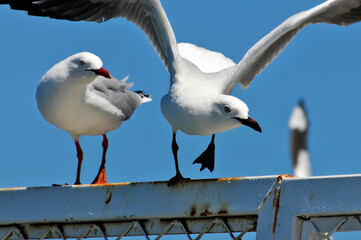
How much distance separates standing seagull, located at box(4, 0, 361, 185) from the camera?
4359mm

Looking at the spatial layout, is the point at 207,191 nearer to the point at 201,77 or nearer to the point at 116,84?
the point at 201,77

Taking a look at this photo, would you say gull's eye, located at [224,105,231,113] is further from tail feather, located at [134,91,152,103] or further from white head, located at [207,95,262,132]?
tail feather, located at [134,91,152,103]

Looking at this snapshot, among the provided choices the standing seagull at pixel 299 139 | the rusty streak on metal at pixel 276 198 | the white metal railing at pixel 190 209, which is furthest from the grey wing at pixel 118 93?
the rusty streak on metal at pixel 276 198

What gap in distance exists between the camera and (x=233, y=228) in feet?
8.75

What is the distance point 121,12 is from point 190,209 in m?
3.26

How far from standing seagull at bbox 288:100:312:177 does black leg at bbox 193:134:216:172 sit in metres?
2.90

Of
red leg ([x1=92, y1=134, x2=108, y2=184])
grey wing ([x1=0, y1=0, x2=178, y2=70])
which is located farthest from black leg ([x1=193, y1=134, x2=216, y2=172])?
red leg ([x1=92, y1=134, x2=108, y2=184])

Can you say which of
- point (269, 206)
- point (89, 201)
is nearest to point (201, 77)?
point (89, 201)

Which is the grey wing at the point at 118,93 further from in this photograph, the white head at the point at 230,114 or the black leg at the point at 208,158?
the white head at the point at 230,114

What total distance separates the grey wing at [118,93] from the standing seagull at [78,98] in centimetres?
1

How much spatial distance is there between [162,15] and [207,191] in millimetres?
2717

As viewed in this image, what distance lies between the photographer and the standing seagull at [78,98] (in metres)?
5.05

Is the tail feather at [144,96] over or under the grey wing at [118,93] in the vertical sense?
over

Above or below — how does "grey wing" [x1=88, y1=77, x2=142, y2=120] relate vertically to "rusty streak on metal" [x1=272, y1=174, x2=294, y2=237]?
above
